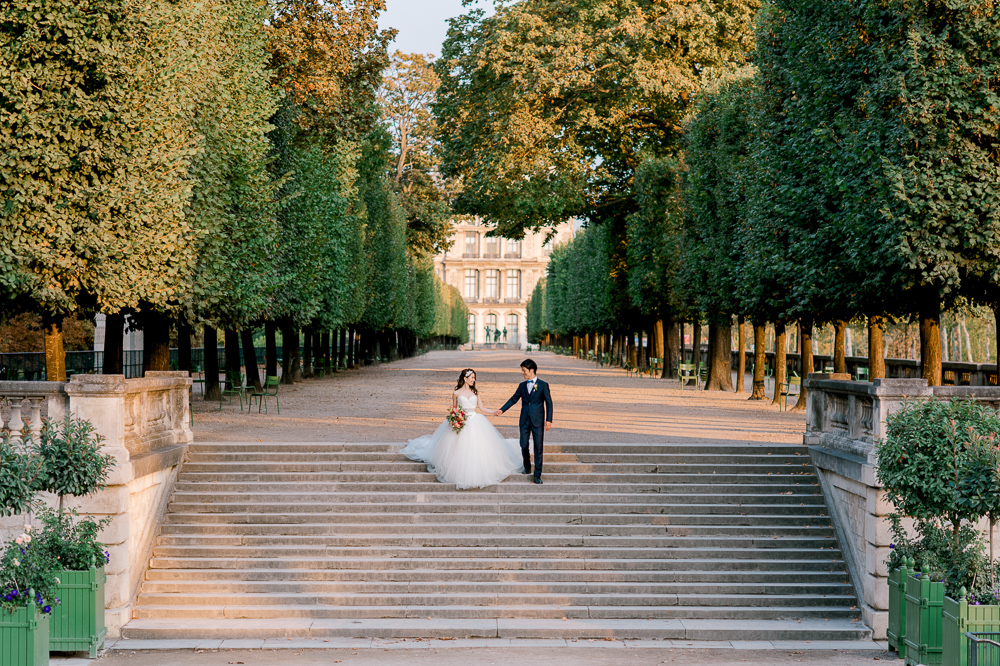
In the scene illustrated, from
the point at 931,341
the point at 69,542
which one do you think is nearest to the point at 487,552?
the point at 69,542

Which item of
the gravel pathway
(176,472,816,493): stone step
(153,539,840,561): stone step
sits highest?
the gravel pathway

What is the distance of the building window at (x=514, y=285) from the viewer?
554 feet

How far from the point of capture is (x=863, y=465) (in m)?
13.8

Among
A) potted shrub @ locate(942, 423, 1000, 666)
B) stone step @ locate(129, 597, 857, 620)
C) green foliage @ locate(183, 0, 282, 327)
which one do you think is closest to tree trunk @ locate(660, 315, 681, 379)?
green foliage @ locate(183, 0, 282, 327)

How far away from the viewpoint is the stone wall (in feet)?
44.5

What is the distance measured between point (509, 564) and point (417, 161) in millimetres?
49384

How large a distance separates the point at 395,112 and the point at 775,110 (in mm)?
36474

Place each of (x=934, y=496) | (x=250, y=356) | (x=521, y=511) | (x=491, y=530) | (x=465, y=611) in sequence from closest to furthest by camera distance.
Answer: (x=934, y=496), (x=465, y=611), (x=491, y=530), (x=521, y=511), (x=250, y=356)

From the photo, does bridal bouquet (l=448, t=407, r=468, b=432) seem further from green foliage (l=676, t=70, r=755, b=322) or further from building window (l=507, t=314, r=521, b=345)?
building window (l=507, t=314, r=521, b=345)

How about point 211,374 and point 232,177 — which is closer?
point 232,177

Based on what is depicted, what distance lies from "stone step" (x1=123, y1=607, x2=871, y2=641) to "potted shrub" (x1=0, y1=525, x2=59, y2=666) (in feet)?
7.41

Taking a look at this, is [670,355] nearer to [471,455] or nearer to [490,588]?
[471,455]

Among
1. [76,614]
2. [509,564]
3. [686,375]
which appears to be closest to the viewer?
[76,614]

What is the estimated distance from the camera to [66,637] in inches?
471
